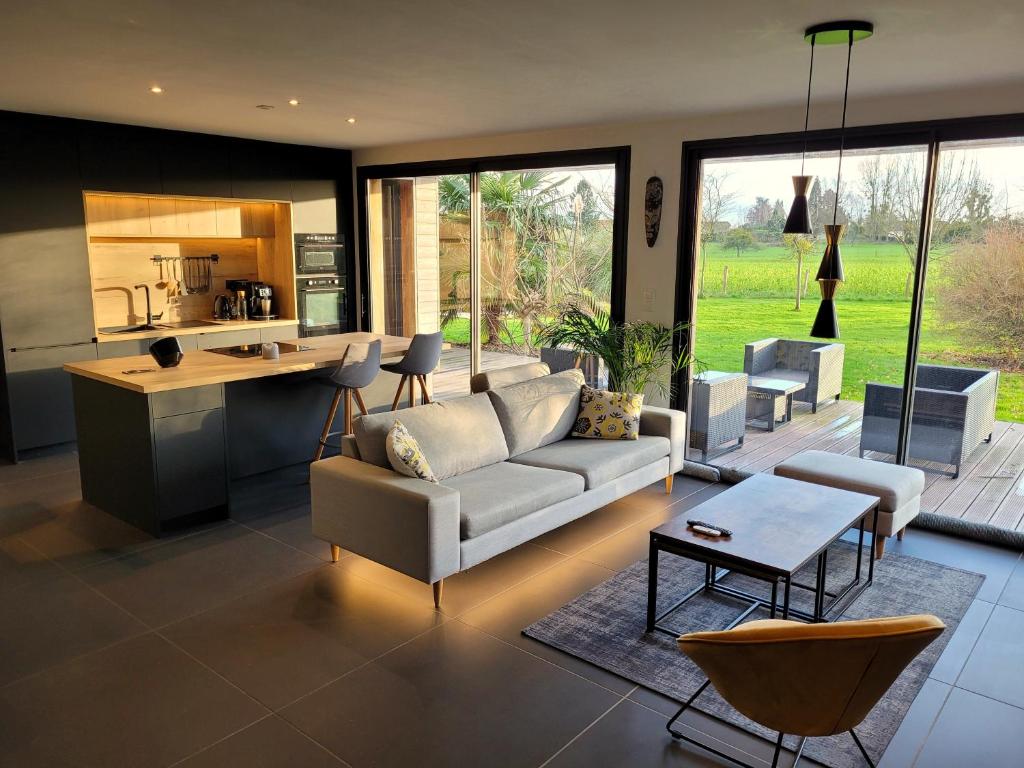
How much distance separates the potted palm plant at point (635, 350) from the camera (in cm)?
584

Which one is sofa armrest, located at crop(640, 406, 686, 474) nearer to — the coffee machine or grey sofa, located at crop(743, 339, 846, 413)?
grey sofa, located at crop(743, 339, 846, 413)

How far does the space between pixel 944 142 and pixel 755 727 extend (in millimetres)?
3638

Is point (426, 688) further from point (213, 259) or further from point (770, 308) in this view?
point (213, 259)

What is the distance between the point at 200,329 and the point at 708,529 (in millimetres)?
5120

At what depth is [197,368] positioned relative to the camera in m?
4.86

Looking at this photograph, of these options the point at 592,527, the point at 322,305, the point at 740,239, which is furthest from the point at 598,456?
the point at 322,305

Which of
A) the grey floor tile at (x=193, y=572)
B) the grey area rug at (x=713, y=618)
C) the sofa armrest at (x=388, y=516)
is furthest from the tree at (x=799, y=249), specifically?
the grey floor tile at (x=193, y=572)

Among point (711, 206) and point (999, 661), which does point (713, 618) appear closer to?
point (999, 661)

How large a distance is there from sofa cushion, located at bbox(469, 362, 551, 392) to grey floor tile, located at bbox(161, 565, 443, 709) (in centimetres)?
156

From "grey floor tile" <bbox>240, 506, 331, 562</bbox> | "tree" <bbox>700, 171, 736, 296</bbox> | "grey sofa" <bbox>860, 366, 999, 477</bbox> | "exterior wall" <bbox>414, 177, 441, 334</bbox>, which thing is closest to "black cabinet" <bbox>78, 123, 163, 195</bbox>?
"exterior wall" <bbox>414, 177, 441, 334</bbox>

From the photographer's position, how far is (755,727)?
9.41 feet

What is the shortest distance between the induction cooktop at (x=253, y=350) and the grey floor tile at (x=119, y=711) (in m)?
2.44

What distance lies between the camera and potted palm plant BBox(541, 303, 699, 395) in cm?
584

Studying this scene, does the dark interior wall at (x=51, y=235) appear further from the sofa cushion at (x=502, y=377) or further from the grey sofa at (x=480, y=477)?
the sofa cushion at (x=502, y=377)
